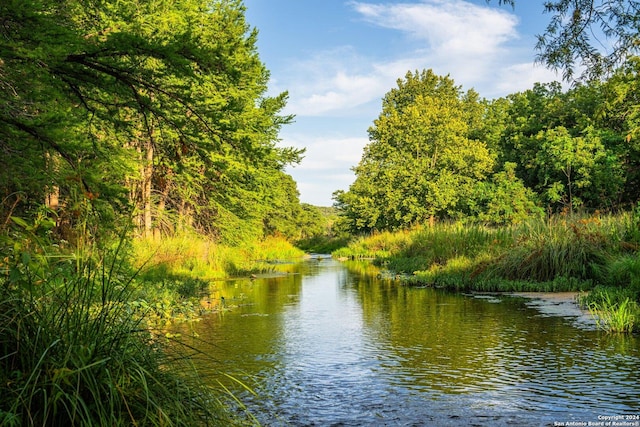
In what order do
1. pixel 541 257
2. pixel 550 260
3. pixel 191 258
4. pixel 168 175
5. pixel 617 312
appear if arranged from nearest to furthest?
pixel 617 312
pixel 550 260
pixel 541 257
pixel 191 258
pixel 168 175

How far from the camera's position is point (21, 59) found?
480 centimetres

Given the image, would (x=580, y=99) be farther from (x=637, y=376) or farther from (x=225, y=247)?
(x=637, y=376)

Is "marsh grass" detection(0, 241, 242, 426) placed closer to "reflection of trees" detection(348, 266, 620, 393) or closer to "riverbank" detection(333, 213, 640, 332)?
"reflection of trees" detection(348, 266, 620, 393)

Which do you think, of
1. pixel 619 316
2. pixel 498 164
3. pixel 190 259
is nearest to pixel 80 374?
pixel 619 316

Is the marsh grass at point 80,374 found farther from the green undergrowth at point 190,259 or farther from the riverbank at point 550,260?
the green undergrowth at point 190,259

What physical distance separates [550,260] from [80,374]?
42.9 feet

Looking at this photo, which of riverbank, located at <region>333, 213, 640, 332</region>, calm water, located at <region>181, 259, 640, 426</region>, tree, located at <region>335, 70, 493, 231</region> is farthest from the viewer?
tree, located at <region>335, 70, 493, 231</region>

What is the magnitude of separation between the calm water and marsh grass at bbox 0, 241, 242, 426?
1245 millimetres

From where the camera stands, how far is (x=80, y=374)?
295 centimetres

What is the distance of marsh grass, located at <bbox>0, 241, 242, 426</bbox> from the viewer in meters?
2.87

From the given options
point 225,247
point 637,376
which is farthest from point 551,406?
point 225,247

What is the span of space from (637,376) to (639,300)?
411 centimetres

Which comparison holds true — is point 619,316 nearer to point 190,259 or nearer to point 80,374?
point 80,374

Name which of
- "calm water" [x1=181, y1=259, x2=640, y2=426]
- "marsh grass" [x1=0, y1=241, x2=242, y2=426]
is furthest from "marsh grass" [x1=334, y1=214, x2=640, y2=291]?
"marsh grass" [x1=0, y1=241, x2=242, y2=426]
